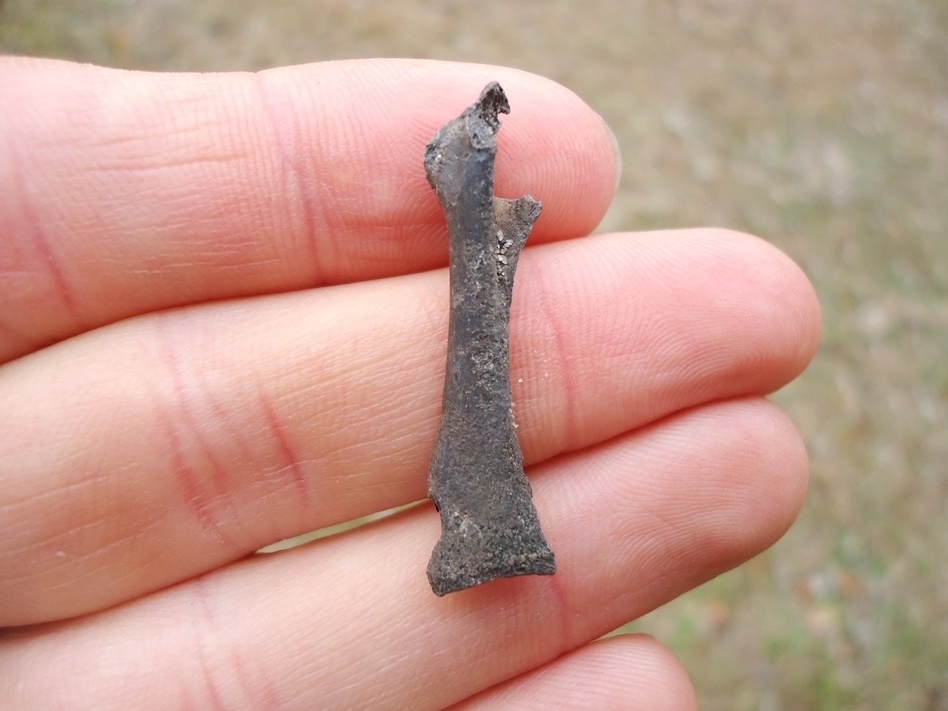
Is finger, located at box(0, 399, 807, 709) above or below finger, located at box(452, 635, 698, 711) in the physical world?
above

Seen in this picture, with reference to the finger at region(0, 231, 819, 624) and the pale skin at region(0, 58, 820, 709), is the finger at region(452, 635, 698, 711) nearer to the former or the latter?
the pale skin at region(0, 58, 820, 709)

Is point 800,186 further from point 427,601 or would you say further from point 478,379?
point 427,601

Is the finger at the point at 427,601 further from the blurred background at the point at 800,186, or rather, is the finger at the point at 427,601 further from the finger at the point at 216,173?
the blurred background at the point at 800,186

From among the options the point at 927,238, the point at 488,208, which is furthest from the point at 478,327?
the point at 927,238

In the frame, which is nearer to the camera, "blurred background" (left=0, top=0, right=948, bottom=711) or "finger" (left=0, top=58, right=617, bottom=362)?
"finger" (left=0, top=58, right=617, bottom=362)

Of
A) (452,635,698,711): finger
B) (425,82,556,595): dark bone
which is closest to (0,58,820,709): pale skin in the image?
(452,635,698,711): finger

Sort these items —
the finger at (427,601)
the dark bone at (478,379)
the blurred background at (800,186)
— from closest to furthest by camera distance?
the dark bone at (478,379)
the finger at (427,601)
the blurred background at (800,186)

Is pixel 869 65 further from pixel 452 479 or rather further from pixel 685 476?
pixel 452 479

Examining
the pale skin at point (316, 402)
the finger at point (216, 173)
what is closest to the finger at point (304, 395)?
the pale skin at point (316, 402)
